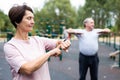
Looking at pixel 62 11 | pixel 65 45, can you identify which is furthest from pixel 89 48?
pixel 62 11

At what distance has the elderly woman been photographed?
2602mm

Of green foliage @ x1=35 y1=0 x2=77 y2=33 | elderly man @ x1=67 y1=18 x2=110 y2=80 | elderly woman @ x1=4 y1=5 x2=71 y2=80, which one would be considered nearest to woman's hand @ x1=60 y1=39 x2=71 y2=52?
elderly woman @ x1=4 y1=5 x2=71 y2=80

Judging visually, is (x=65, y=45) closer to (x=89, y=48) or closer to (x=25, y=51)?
(x=25, y=51)

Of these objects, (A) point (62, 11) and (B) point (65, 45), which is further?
(A) point (62, 11)

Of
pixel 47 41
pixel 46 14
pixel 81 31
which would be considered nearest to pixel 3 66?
pixel 81 31

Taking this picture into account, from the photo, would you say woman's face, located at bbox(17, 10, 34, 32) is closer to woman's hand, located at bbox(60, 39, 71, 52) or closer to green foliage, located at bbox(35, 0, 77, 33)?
woman's hand, located at bbox(60, 39, 71, 52)

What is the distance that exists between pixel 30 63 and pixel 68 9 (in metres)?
57.1

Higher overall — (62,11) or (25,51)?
(25,51)

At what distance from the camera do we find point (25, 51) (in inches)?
106

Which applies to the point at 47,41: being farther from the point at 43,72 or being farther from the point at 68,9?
the point at 68,9

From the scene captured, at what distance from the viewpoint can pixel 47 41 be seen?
2951 mm

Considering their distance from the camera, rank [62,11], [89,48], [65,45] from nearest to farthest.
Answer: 1. [65,45]
2. [89,48]
3. [62,11]

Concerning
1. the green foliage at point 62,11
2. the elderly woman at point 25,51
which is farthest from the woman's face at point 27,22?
the green foliage at point 62,11

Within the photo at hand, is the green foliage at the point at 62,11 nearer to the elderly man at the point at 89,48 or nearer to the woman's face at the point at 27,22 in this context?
the elderly man at the point at 89,48
